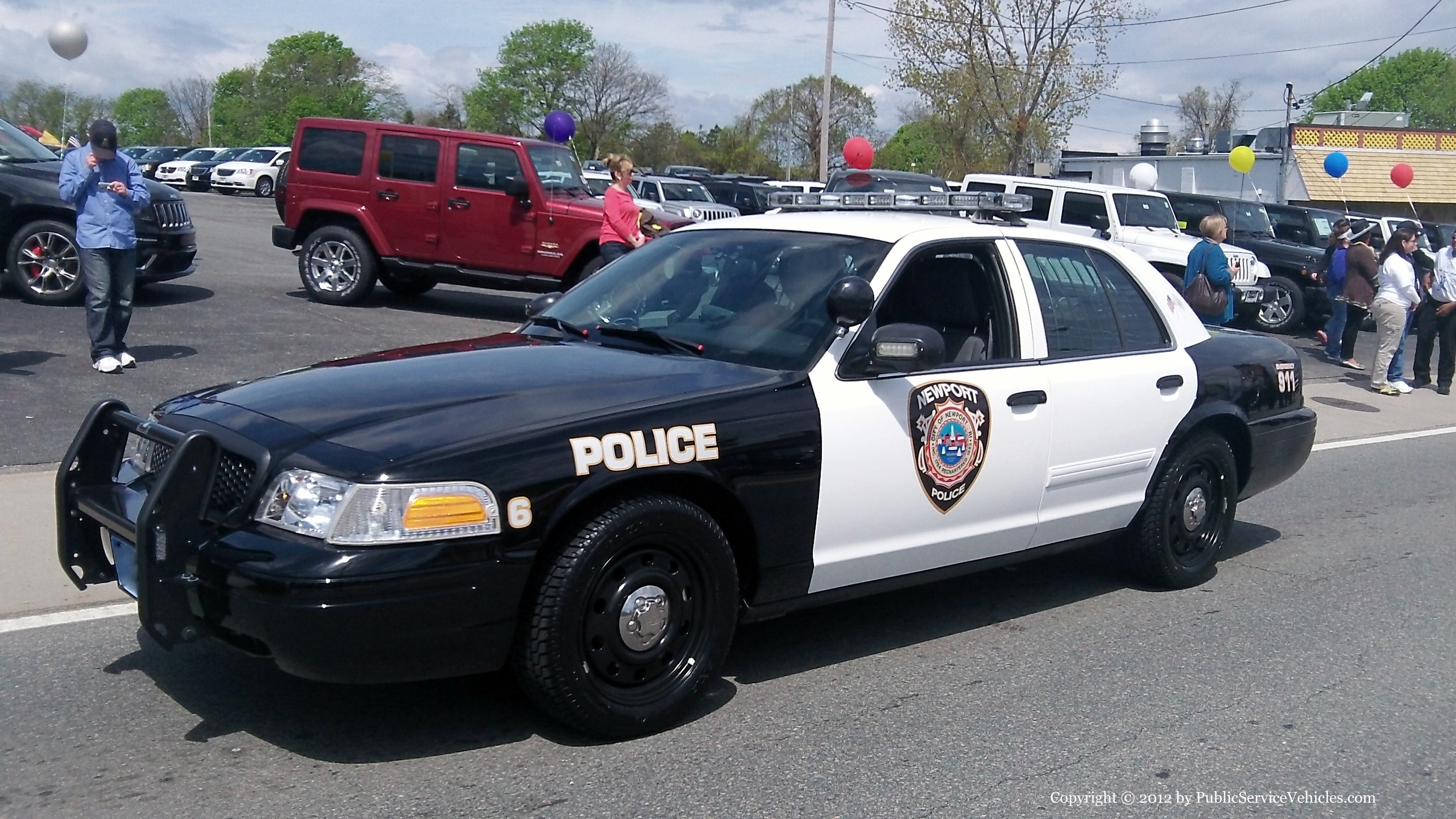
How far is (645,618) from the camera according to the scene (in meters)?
4.06

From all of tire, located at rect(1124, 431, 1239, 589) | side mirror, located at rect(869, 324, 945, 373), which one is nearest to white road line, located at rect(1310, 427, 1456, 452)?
tire, located at rect(1124, 431, 1239, 589)

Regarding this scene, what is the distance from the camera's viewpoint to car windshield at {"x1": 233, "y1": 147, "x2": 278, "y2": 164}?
133 ft

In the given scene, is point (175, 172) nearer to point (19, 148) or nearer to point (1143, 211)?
point (19, 148)

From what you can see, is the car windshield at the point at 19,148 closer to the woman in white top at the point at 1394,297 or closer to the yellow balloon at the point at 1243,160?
the woman in white top at the point at 1394,297

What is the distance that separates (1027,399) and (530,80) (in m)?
82.6

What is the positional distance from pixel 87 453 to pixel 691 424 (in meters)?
1.98

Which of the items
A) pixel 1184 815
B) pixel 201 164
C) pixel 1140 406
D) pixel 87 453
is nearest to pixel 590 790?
pixel 1184 815

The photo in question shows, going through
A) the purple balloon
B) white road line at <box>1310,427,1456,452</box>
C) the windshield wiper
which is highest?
the purple balloon

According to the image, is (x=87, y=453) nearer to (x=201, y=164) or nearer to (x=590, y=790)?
(x=590, y=790)

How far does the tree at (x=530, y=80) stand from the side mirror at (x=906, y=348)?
78.1 metres

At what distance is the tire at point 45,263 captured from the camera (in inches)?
466

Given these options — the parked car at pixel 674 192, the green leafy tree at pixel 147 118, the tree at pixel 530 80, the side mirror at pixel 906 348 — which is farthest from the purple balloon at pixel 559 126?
the green leafy tree at pixel 147 118

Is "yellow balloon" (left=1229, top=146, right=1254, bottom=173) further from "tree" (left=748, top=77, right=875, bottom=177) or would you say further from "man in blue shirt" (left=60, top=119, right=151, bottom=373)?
"tree" (left=748, top=77, right=875, bottom=177)

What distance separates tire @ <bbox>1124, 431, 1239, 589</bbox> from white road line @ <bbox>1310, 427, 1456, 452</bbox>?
4583 millimetres
